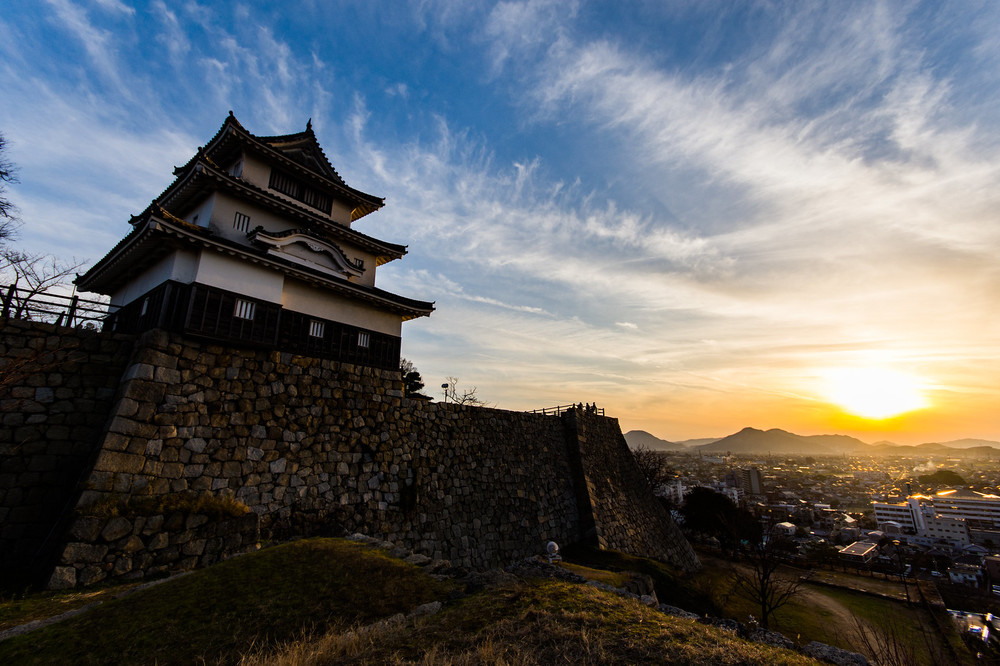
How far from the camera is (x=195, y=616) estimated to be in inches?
245

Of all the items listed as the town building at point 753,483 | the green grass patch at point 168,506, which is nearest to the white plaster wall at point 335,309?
the green grass patch at point 168,506

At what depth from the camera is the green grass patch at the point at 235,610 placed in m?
5.35

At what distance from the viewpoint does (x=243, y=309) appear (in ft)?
42.7

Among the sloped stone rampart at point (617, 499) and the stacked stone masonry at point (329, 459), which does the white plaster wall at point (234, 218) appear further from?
the sloped stone rampart at point (617, 499)

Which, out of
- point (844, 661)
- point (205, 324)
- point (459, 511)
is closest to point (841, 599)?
point (459, 511)

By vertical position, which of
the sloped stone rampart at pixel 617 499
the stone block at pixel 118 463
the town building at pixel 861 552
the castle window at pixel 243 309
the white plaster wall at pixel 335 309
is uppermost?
the white plaster wall at pixel 335 309

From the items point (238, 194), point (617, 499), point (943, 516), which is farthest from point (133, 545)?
point (943, 516)

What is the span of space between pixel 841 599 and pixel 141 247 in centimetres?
4251

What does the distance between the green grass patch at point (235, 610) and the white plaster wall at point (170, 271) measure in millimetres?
8314

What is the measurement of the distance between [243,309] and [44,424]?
17.0 feet

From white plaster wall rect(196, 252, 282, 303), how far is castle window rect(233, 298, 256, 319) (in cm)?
28

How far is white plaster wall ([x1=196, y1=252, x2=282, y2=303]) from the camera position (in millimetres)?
12414

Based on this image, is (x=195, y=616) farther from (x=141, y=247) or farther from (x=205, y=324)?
(x=141, y=247)

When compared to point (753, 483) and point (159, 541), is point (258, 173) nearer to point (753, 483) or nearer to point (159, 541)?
point (159, 541)
